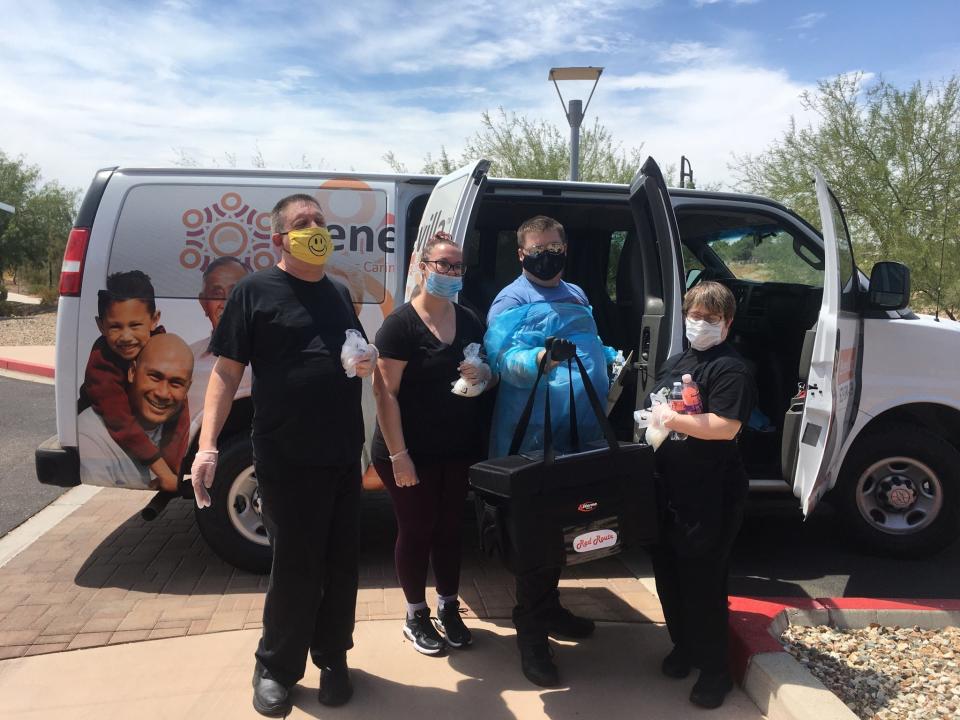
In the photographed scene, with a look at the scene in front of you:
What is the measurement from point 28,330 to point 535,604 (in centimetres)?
1901

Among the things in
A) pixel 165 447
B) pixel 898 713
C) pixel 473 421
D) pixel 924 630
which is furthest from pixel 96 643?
pixel 924 630

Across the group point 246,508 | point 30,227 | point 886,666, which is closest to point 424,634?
point 246,508

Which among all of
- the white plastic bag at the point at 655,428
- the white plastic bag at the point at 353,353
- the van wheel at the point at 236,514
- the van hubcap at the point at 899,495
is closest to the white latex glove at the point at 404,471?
the white plastic bag at the point at 353,353

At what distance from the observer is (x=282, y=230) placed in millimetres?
2672

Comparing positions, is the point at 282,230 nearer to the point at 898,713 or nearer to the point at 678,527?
the point at 678,527

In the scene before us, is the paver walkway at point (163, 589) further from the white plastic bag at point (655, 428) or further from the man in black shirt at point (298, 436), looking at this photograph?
the white plastic bag at point (655, 428)

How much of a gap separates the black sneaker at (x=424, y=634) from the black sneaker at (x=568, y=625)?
50 centimetres

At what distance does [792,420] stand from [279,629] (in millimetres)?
2394

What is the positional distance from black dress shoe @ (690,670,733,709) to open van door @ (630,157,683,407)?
4.01 feet

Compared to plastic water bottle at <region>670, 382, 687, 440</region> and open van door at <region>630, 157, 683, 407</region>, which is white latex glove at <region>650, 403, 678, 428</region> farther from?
open van door at <region>630, 157, 683, 407</region>

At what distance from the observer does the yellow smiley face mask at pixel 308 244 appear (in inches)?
104

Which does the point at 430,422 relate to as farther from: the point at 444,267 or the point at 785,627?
the point at 785,627

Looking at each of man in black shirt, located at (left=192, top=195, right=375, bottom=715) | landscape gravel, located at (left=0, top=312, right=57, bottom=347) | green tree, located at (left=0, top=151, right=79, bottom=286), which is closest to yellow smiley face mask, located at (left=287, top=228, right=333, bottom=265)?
man in black shirt, located at (left=192, top=195, right=375, bottom=715)

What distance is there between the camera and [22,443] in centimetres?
738
